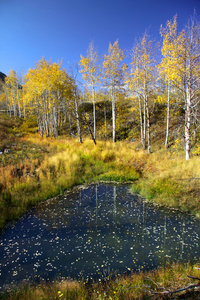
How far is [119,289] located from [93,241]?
8.26ft

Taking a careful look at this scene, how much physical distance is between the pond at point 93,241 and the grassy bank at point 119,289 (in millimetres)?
437

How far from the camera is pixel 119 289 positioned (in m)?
4.23

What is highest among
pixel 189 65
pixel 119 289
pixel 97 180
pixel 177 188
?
pixel 189 65

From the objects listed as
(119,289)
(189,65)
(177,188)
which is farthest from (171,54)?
(119,289)

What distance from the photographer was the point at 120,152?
17938 millimetres

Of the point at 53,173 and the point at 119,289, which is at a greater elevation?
the point at 53,173

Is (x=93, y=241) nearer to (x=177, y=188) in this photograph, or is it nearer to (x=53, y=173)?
(x=177, y=188)

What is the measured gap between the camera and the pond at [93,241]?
211 inches

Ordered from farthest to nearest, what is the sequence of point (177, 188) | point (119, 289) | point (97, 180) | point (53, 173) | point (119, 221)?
point (97, 180)
point (53, 173)
point (177, 188)
point (119, 221)
point (119, 289)

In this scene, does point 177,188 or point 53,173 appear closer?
point 177,188

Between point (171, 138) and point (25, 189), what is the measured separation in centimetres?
1707

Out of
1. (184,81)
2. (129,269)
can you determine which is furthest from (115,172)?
(129,269)

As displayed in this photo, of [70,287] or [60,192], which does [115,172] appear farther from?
[70,287]

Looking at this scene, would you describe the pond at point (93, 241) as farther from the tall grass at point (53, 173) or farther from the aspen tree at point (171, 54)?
the aspen tree at point (171, 54)
